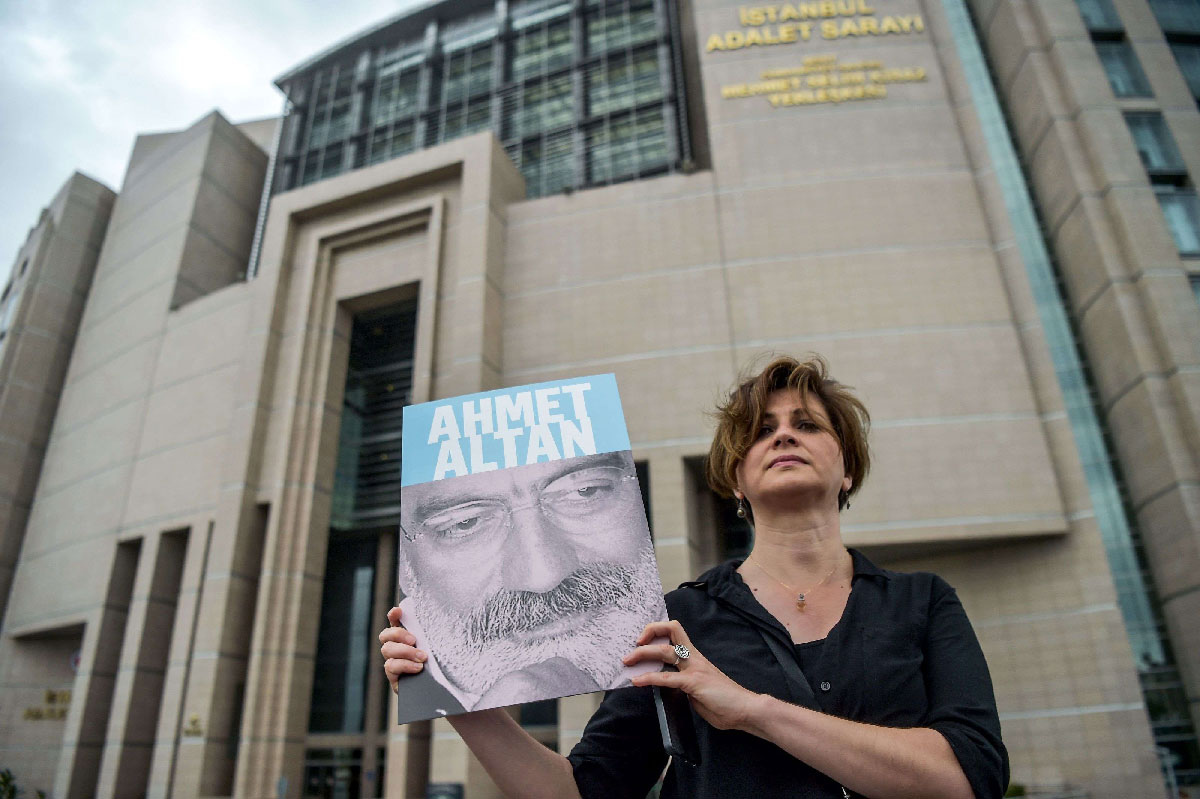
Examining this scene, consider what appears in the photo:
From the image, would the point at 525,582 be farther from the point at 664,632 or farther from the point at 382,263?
the point at 382,263

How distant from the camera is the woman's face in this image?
1.92 metres

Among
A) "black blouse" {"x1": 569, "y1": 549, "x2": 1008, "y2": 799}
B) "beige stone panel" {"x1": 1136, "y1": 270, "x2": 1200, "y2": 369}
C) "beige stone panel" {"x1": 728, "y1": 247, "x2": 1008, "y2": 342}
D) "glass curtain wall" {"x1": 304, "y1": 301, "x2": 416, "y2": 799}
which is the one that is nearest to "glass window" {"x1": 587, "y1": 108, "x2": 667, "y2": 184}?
"glass curtain wall" {"x1": 304, "y1": 301, "x2": 416, "y2": 799}

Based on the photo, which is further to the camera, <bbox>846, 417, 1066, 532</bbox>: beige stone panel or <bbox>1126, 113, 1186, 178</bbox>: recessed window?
<bbox>1126, 113, 1186, 178</bbox>: recessed window

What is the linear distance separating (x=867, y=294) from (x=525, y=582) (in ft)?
66.0

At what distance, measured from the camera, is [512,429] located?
1.95 m

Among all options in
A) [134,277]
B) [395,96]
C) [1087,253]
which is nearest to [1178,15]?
[1087,253]

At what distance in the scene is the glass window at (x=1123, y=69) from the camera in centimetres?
2180

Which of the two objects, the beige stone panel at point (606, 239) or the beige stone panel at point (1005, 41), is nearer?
the beige stone panel at point (606, 239)

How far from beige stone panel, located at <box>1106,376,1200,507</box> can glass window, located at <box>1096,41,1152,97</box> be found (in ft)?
31.8

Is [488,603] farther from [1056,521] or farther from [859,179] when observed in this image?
[859,179]

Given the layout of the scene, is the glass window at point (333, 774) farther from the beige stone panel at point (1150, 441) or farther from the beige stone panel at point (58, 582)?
the beige stone panel at point (1150, 441)

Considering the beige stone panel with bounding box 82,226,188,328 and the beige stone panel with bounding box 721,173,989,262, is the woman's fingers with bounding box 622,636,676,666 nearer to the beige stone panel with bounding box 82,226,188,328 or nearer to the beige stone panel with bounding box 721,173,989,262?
the beige stone panel with bounding box 721,173,989,262

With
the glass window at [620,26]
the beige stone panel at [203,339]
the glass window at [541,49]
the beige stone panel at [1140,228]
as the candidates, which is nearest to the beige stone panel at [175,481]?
the beige stone panel at [203,339]

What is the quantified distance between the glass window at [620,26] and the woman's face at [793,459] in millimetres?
32314
